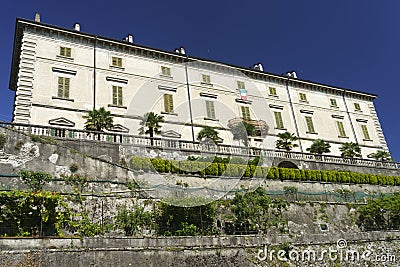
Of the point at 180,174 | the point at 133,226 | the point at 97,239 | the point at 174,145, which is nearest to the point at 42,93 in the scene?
the point at 174,145

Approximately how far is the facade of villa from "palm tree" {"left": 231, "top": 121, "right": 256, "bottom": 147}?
484 mm

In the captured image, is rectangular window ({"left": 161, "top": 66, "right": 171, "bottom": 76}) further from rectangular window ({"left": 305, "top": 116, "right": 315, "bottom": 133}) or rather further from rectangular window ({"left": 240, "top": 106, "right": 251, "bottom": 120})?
rectangular window ({"left": 305, "top": 116, "right": 315, "bottom": 133})

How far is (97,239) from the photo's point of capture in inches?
419

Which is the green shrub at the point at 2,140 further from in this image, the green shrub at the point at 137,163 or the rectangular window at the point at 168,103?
the rectangular window at the point at 168,103

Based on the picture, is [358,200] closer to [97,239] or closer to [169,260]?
[169,260]

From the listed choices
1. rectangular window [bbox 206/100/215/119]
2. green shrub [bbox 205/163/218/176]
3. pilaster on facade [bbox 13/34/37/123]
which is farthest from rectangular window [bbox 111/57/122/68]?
green shrub [bbox 205/163/218/176]

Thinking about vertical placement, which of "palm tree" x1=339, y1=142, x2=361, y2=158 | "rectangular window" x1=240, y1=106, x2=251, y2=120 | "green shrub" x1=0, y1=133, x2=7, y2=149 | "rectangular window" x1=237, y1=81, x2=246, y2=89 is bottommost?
"green shrub" x1=0, y1=133, x2=7, y2=149

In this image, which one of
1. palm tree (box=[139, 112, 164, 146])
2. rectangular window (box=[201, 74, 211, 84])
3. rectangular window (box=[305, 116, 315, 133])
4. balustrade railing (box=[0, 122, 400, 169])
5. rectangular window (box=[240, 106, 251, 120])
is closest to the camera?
balustrade railing (box=[0, 122, 400, 169])

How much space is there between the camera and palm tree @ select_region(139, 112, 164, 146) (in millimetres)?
22812

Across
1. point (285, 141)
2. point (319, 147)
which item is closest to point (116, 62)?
point (285, 141)

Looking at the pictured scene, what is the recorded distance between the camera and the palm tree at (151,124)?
22.8 meters

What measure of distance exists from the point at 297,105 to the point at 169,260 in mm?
24645

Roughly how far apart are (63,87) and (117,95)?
3.57 meters

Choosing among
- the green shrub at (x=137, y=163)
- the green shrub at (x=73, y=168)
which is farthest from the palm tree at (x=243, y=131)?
the green shrub at (x=73, y=168)
